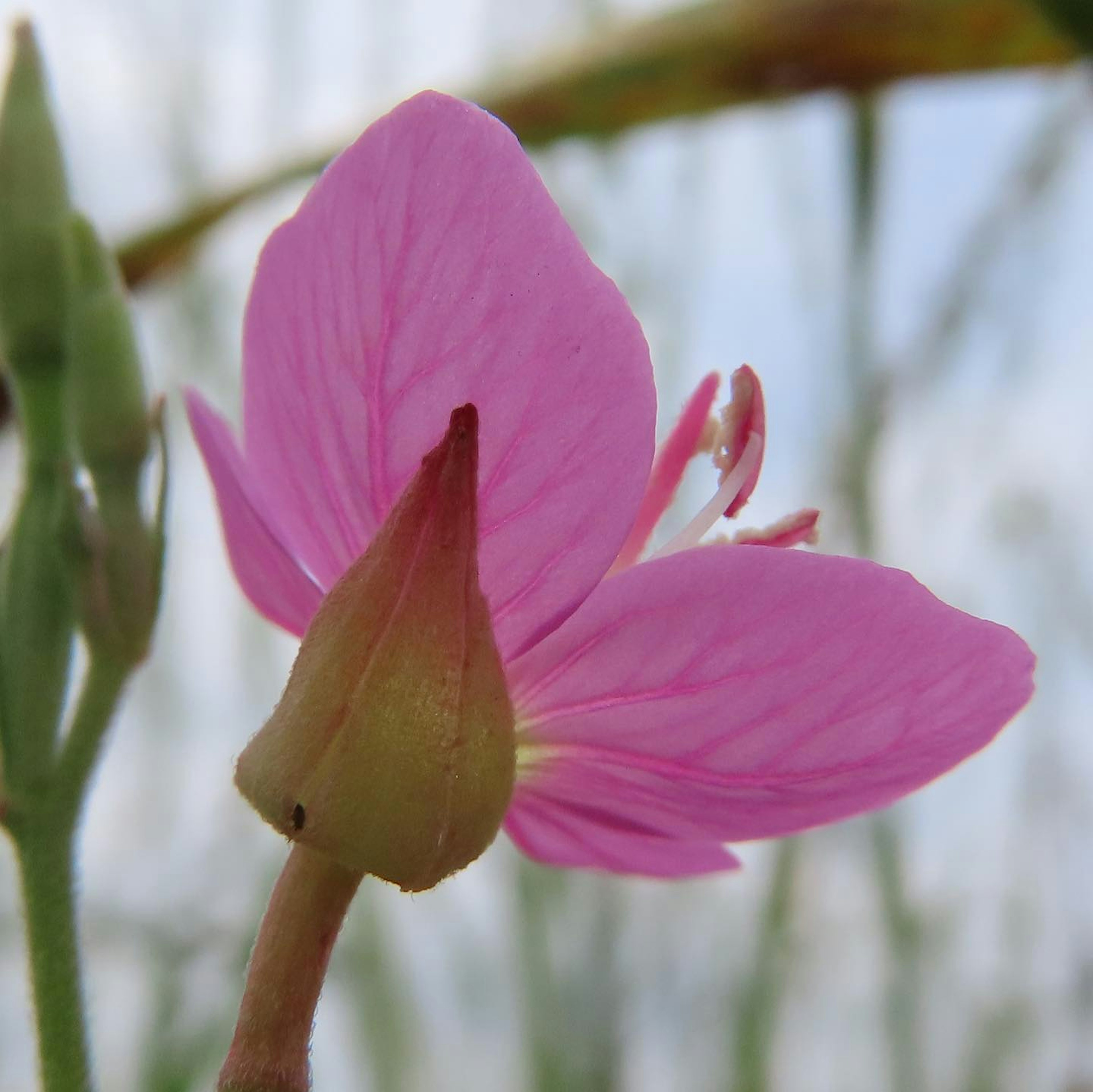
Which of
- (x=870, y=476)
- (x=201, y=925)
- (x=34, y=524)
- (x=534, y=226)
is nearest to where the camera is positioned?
(x=534, y=226)

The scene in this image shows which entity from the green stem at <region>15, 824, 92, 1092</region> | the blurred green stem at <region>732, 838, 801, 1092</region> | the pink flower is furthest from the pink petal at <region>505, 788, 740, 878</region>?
the blurred green stem at <region>732, 838, 801, 1092</region>

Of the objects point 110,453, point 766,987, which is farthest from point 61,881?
point 766,987

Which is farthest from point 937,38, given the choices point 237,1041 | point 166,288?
point 237,1041

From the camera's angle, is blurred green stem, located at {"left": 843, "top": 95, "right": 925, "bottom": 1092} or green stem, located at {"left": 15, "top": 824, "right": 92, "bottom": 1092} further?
blurred green stem, located at {"left": 843, "top": 95, "right": 925, "bottom": 1092}

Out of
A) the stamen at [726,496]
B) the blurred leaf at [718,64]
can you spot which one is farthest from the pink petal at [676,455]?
the blurred leaf at [718,64]

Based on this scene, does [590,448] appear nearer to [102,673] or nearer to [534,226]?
[534,226]

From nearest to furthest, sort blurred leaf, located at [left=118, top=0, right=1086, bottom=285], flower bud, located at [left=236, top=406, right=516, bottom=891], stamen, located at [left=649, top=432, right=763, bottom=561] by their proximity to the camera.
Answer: flower bud, located at [left=236, top=406, right=516, bottom=891], stamen, located at [left=649, top=432, right=763, bottom=561], blurred leaf, located at [left=118, top=0, right=1086, bottom=285]

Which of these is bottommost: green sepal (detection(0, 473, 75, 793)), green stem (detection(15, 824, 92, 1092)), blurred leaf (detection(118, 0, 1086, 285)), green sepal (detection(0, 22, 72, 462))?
green stem (detection(15, 824, 92, 1092))

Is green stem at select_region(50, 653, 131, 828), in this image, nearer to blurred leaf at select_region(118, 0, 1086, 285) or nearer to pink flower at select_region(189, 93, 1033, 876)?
pink flower at select_region(189, 93, 1033, 876)
